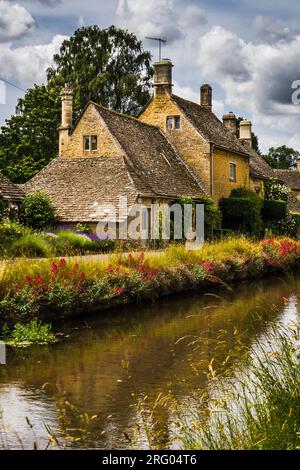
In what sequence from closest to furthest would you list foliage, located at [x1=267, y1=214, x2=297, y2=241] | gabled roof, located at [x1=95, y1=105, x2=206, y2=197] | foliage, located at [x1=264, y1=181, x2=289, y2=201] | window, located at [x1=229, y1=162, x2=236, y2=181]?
gabled roof, located at [x1=95, y1=105, x2=206, y2=197]
window, located at [x1=229, y1=162, x2=236, y2=181]
foliage, located at [x1=267, y1=214, x2=297, y2=241]
foliage, located at [x1=264, y1=181, x2=289, y2=201]

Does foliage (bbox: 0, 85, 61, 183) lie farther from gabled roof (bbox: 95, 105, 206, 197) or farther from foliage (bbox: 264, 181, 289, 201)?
foliage (bbox: 264, 181, 289, 201)

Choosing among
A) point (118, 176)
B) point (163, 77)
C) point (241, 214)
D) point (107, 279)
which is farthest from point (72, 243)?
point (163, 77)

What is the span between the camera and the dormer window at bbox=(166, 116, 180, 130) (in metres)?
40.1

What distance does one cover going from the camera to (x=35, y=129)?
49.2m

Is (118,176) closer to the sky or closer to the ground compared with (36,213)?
closer to the sky

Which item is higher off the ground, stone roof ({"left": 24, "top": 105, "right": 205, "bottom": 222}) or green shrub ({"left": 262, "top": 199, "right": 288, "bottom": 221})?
stone roof ({"left": 24, "top": 105, "right": 205, "bottom": 222})

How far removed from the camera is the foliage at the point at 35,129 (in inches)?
1918

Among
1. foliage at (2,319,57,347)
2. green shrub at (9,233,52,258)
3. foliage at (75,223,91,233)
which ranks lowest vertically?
foliage at (2,319,57,347)

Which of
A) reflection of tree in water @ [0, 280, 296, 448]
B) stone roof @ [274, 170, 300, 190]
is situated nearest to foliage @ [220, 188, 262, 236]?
reflection of tree in water @ [0, 280, 296, 448]

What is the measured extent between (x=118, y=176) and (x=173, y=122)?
31.6 feet

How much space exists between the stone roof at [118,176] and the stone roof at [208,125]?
2540 millimetres

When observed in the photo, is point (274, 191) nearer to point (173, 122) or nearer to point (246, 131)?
point (246, 131)

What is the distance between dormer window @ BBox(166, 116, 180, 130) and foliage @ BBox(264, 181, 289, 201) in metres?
11.0

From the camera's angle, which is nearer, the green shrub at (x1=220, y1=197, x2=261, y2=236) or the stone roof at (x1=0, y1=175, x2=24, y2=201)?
the stone roof at (x1=0, y1=175, x2=24, y2=201)
